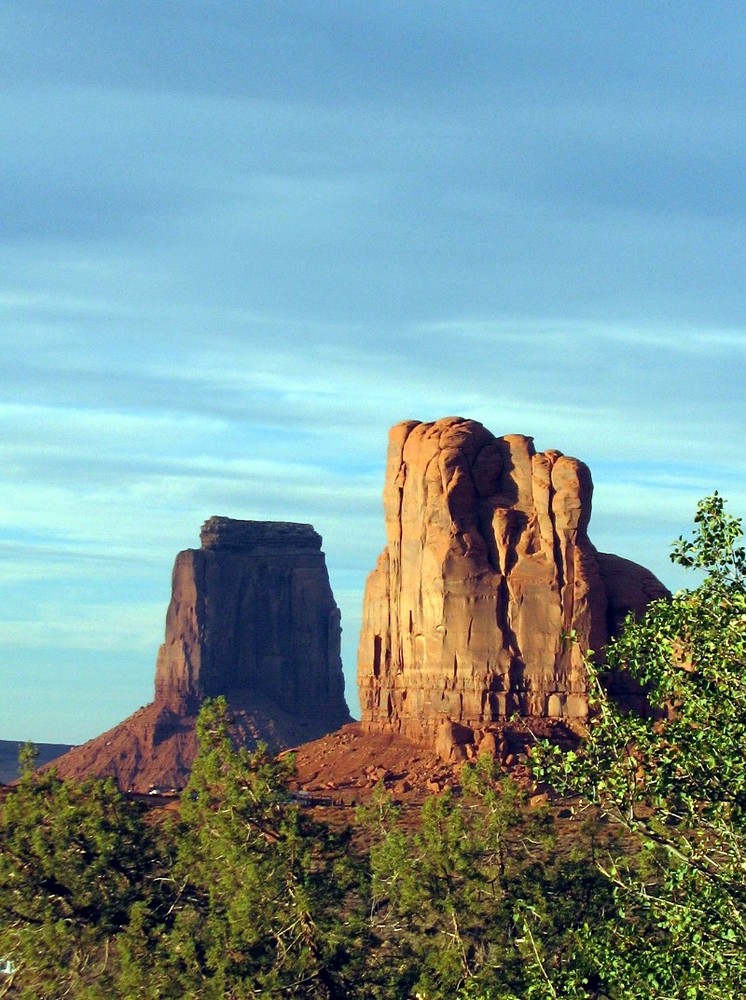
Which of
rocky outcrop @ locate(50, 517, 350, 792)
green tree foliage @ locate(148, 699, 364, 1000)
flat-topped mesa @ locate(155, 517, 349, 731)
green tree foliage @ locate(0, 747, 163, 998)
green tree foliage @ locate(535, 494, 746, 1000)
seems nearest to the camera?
green tree foliage @ locate(535, 494, 746, 1000)

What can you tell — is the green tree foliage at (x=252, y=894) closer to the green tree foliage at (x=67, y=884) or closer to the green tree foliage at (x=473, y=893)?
the green tree foliage at (x=473, y=893)

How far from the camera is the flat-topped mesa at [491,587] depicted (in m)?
78.1

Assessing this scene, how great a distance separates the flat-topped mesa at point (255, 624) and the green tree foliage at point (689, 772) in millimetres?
122664

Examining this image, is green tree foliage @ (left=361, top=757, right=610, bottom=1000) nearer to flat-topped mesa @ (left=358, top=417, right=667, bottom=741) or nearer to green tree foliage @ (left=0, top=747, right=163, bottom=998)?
green tree foliage @ (left=0, top=747, right=163, bottom=998)

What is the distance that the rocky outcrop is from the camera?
142 metres

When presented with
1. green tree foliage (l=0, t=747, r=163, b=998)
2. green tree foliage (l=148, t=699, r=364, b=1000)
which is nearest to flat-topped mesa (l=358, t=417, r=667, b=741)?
green tree foliage (l=148, t=699, r=364, b=1000)

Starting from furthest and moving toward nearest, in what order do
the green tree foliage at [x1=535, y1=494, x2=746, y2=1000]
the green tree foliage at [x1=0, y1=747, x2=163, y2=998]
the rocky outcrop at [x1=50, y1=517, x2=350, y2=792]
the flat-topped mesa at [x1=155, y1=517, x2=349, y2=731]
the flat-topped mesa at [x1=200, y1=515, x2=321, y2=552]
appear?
the flat-topped mesa at [x1=200, y1=515, x2=321, y2=552] < the flat-topped mesa at [x1=155, y1=517, x2=349, y2=731] < the rocky outcrop at [x1=50, y1=517, x2=350, y2=792] < the green tree foliage at [x1=0, y1=747, x2=163, y2=998] < the green tree foliage at [x1=535, y1=494, x2=746, y2=1000]

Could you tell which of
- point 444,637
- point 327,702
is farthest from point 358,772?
point 327,702

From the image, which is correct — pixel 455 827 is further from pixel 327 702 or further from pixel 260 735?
pixel 327 702

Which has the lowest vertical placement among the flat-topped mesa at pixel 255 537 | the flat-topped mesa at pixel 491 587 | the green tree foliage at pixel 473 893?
the green tree foliage at pixel 473 893

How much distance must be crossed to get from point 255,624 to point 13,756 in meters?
55.5

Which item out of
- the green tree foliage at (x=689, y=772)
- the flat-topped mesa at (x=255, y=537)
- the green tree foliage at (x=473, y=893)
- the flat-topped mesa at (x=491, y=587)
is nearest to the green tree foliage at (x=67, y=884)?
the green tree foliage at (x=473, y=893)

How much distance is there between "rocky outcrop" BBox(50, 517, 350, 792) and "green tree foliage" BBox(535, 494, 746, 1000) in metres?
118

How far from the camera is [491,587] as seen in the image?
Result: 7950cm
